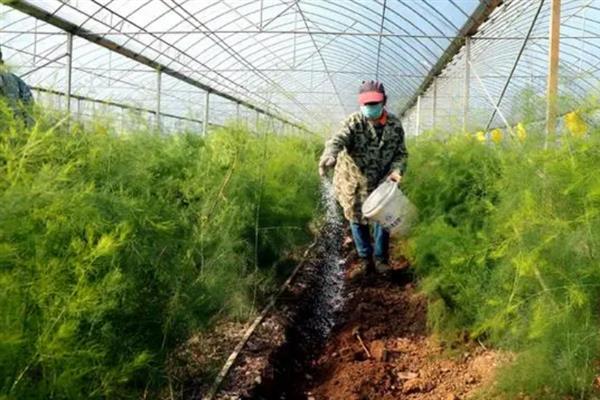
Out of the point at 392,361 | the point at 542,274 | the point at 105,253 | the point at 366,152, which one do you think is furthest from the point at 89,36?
the point at 542,274

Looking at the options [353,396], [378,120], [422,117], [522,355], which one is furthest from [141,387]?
[422,117]

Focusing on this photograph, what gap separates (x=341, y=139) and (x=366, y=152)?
0.24 meters

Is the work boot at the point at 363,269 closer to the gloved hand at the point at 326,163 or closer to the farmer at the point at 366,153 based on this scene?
the farmer at the point at 366,153

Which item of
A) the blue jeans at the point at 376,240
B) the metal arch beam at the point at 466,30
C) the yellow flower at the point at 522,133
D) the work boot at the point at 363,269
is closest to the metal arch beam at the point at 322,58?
the metal arch beam at the point at 466,30

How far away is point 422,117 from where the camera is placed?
62.6ft

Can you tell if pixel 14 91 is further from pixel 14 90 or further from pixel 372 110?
pixel 372 110

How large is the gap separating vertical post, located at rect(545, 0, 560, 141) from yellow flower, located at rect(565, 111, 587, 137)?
128 millimetres

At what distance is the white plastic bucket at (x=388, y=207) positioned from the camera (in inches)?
166

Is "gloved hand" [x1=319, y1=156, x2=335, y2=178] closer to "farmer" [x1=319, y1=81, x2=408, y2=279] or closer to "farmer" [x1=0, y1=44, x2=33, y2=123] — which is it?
"farmer" [x1=319, y1=81, x2=408, y2=279]

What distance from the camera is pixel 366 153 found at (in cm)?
485

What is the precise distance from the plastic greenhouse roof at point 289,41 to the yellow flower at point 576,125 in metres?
4.97

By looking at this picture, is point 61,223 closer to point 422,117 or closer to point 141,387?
point 141,387

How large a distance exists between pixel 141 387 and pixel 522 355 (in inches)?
60.2

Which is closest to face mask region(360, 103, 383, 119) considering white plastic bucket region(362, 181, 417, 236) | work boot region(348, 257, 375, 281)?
white plastic bucket region(362, 181, 417, 236)
